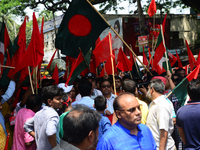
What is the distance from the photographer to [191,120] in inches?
103

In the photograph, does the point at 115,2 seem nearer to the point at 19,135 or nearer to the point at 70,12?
the point at 70,12

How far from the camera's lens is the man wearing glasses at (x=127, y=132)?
1988mm

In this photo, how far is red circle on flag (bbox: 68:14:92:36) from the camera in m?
4.41

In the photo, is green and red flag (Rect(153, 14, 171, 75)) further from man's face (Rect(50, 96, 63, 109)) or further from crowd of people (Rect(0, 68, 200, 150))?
man's face (Rect(50, 96, 63, 109))

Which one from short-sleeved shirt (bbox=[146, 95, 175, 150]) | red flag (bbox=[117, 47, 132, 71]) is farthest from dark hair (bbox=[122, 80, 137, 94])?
red flag (bbox=[117, 47, 132, 71])

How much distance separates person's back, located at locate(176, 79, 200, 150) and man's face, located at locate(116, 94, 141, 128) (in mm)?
873

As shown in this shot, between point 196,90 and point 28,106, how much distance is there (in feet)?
7.48

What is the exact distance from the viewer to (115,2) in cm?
1393

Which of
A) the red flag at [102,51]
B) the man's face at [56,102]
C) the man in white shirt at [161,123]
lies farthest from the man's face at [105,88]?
the man's face at [56,102]

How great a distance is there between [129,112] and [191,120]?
38.5 inches

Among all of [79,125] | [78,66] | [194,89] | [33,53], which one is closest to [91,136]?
[79,125]

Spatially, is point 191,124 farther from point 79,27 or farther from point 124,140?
point 79,27

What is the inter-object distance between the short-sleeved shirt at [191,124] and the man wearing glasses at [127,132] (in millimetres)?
684

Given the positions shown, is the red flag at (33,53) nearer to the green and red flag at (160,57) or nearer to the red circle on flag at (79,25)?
the red circle on flag at (79,25)
